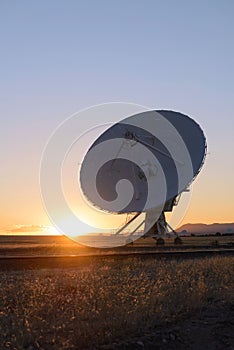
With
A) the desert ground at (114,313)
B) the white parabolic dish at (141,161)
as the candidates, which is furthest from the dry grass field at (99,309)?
the white parabolic dish at (141,161)

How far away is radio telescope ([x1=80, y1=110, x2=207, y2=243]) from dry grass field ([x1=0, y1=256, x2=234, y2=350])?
76.1 feet

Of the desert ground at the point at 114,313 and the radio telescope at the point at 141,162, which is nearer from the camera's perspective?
the desert ground at the point at 114,313

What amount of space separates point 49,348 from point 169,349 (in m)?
2.00

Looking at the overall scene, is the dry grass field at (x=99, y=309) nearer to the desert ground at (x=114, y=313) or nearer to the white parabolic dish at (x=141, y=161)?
the desert ground at (x=114, y=313)

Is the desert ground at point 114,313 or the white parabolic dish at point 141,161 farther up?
the white parabolic dish at point 141,161

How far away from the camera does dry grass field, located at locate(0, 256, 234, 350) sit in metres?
8.59

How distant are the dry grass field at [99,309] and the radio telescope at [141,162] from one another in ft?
76.1

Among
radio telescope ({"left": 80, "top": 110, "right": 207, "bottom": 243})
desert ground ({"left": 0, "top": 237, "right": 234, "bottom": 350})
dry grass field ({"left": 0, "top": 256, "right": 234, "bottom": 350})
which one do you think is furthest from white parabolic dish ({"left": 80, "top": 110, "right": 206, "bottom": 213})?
desert ground ({"left": 0, "top": 237, "right": 234, "bottom": 350})

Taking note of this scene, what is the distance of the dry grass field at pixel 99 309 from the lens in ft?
28.2

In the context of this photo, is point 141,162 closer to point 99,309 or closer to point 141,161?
point 141,161

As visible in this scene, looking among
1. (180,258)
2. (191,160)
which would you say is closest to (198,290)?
(180,258)

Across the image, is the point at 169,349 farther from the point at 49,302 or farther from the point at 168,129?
the point at 168,129

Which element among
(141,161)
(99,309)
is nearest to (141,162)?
(141,161)

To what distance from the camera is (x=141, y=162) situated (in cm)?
4275
